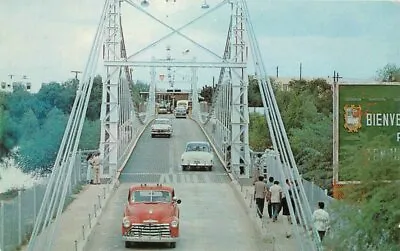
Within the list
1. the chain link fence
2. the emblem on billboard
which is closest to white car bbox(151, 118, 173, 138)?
the emblem on billboard

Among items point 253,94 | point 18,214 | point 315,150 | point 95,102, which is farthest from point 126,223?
point 253,94

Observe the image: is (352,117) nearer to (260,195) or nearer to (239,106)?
(260,195)

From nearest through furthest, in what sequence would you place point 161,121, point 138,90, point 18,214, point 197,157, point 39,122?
point 18,214 < point 39,122 < point 197,157 < point 138,90 < point 161,121

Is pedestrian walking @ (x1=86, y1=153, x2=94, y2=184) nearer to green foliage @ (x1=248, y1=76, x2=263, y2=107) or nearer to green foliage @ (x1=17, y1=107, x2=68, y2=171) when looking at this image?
green foliage @ (x1=17, y1=107, x2=68, y2=171)

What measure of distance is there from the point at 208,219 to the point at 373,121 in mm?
2580

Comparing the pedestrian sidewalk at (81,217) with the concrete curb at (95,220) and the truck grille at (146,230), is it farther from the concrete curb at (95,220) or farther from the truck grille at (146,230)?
the truck grille at (146,230)

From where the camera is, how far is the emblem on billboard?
9.45 meters

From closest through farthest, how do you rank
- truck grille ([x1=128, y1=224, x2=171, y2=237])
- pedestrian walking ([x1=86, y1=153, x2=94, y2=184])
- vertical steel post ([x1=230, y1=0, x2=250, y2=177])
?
truck grille ([x1=128, y1=224, x2=171, y2=237])
pedestrian walking ([x1=86, y1=153, x2=94, y2=184])
vertical steel post ([x1=230, y1=0, x2=250, y2=177])

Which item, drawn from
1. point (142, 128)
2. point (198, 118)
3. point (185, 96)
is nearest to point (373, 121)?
point (142, 128)

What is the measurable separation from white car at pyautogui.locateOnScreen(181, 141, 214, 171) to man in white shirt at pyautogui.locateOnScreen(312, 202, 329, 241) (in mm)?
5221

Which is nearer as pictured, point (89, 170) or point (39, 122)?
point (39, 122)

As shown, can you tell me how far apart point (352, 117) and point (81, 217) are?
323 cm

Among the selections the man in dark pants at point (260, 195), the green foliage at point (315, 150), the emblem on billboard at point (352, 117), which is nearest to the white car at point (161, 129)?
the green foliage at point (315, 150)

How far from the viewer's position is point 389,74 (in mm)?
10180
